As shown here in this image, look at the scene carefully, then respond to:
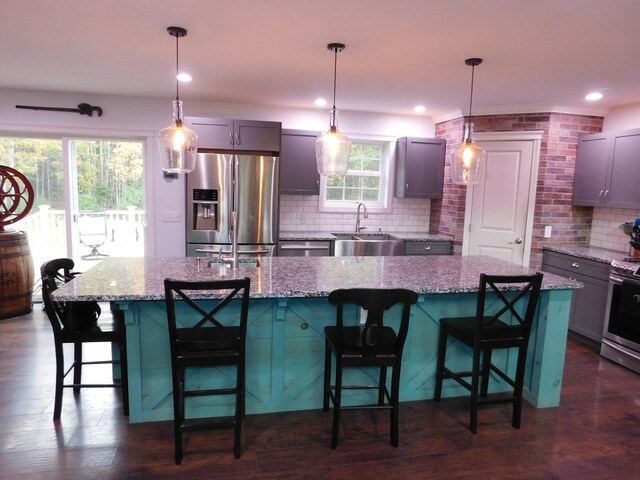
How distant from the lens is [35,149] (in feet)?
15.6

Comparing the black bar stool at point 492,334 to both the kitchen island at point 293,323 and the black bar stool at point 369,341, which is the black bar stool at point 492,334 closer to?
the kitchen island at point 293,323

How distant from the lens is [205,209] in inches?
176

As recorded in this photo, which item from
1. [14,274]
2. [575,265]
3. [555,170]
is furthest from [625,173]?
[14,274]

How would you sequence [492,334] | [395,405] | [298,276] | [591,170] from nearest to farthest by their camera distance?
[395,405], [492,334], [298,276], [591,170]

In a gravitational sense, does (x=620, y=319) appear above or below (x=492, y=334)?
below

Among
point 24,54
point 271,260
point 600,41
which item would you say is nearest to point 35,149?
point 24,54

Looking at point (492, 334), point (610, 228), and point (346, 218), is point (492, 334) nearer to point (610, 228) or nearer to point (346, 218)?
point (610, 228)

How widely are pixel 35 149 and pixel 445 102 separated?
465 centimetres

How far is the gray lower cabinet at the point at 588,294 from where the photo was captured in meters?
3.77

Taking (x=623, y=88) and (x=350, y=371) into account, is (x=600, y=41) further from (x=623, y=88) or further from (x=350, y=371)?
(x=350, y=371)

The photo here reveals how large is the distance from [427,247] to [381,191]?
1038 millimetres

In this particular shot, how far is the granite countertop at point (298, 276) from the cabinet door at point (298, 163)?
5.80 feet

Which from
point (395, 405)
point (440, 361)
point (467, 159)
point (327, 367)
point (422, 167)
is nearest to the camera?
point (395, 405)

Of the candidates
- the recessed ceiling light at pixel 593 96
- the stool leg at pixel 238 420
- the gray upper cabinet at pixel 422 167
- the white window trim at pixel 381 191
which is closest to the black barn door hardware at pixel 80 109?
the white window trim at pixel 381 191
